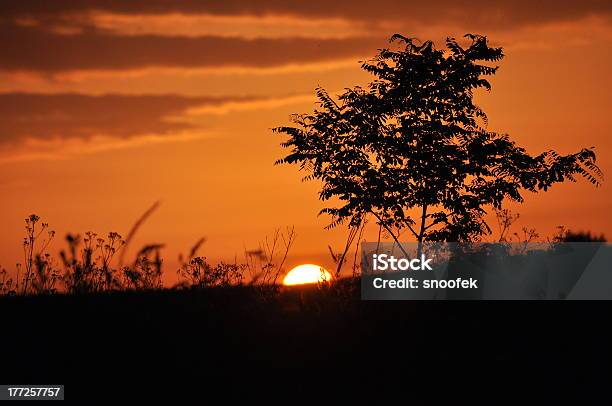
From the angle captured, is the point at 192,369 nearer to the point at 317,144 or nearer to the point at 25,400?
the point at 25,400

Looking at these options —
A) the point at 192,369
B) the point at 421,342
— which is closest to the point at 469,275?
the point at 421,342

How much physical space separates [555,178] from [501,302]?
165 inches

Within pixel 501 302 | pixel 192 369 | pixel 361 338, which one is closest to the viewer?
pixel 192 369

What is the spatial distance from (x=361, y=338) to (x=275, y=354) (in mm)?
1747

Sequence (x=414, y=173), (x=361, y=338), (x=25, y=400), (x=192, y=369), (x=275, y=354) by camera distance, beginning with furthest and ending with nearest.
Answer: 1. (x=414, y=173)
2. (x=361, y=338)
3. (x=275, y=354)
4. (x=192, y=369)
5. (x=25, y=400)

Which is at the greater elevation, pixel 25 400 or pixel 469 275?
pixel 469 275

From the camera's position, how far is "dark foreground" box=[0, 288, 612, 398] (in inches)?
463

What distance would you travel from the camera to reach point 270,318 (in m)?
15.0

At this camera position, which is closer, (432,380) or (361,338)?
(432,380)

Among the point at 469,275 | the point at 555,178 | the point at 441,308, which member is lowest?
the point at 441,308

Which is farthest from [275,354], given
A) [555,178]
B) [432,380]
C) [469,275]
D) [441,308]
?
[555,178]

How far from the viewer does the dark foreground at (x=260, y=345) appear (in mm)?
11758

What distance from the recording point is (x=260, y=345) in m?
13.4

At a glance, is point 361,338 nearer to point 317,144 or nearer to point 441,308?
point 441,308
